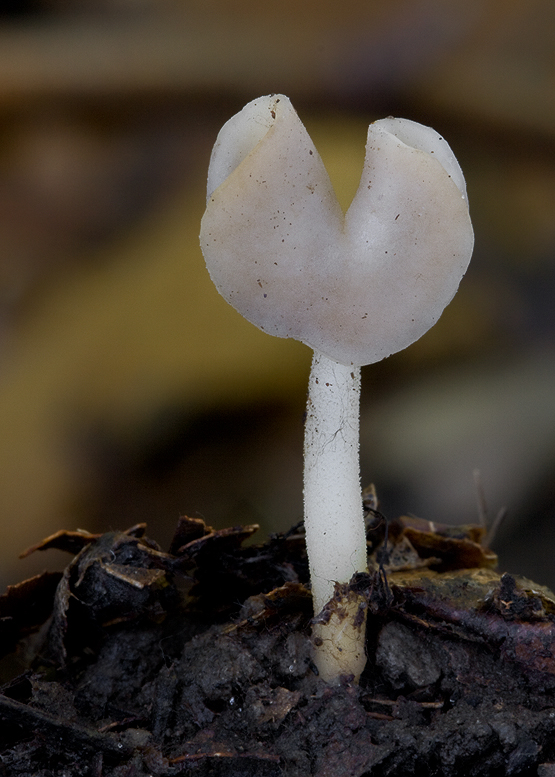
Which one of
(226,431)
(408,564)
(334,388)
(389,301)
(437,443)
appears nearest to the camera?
(389,301)

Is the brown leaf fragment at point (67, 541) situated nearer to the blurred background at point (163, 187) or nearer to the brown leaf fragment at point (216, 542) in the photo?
the brown leaf fragment at point (216, 542)

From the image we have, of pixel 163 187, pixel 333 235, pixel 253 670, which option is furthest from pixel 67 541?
pixel 163 187

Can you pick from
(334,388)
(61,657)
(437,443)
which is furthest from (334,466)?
(437,443)

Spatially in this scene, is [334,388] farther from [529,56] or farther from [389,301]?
[529,56]

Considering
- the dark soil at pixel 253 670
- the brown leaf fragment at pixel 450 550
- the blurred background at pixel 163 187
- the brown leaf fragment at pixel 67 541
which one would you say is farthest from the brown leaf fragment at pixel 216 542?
the blurred background at pixel 163 187

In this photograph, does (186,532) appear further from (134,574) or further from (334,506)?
(334,506)

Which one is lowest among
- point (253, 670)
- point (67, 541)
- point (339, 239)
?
point (253, 670)
